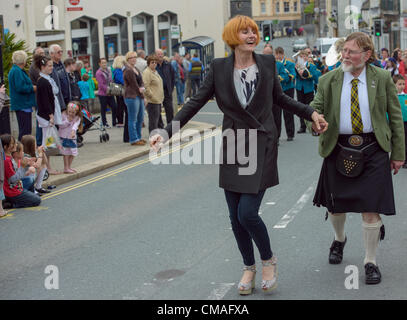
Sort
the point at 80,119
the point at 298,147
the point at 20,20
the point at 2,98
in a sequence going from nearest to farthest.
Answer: the point at 2,98
the point at 80,119
the point at 298,147
the point at 20,20

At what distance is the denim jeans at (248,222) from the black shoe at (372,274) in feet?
2.59

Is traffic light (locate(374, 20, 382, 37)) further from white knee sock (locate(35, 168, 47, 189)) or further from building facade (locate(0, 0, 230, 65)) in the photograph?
white knee sock (locate(35, 168, 47, 189))

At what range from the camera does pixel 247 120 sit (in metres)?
5.49

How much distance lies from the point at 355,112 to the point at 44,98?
7.31 meters

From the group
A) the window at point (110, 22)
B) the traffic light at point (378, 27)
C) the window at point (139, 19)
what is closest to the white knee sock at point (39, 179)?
the window at point (110, 22)

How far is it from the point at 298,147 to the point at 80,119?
449cm

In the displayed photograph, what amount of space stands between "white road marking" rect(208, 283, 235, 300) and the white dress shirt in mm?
1463

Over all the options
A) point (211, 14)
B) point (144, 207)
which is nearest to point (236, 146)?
point (144, 207)

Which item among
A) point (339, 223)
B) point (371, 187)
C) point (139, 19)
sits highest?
point (139, 19)

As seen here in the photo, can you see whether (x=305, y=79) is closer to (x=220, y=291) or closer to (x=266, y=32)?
(x=220, y=291)

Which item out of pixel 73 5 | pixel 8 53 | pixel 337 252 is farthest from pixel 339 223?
pixel 73 5

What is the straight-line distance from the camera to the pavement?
40.3 ft
